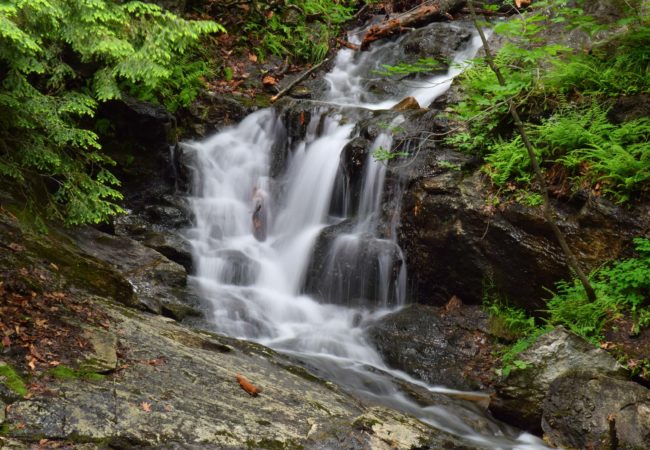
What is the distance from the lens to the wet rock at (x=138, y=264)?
712 centimetres

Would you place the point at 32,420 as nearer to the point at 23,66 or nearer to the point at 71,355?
the point at 71,355

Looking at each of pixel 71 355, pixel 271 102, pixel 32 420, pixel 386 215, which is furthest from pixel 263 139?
Result: pixel 32 420

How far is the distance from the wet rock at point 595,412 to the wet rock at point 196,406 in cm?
126

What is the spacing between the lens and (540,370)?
612 cm

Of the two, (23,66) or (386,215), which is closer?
(23,66)

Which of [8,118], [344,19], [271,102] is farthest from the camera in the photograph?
[344,19]

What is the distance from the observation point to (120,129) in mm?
10344

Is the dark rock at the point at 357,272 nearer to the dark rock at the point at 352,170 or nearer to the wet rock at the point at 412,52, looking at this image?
the dark rock at the point at 352,170

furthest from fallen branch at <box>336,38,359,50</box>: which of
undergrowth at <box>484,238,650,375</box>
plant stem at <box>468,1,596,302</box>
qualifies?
undergrowth at <box>484,238,650,375</box>

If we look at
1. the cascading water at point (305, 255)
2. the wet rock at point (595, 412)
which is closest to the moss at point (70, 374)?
the cascading water at point (305, 255)

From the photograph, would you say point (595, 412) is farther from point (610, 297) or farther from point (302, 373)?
point (302, 373)

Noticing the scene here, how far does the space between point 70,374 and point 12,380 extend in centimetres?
40

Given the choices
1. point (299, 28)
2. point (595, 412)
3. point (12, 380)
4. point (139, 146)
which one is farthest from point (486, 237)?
point (299, 28)

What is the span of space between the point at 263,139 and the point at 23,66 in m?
7.46
